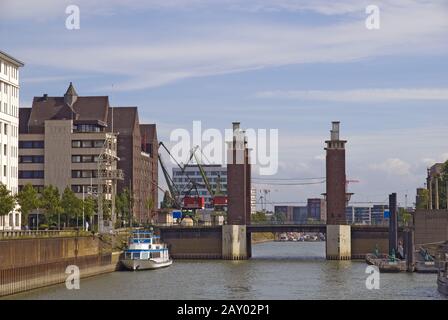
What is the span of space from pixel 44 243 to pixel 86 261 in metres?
20.2

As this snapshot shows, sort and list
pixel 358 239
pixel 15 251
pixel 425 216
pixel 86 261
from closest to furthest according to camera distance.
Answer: pixel 15 251, pixel 86 261, pixel 425 216, pixel 358 239

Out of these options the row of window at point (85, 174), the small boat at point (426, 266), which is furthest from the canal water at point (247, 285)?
the row of window at point (85, 174)

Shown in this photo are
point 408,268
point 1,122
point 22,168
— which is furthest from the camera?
point 22,168

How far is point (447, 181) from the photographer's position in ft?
596

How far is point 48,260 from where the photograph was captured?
10400cm

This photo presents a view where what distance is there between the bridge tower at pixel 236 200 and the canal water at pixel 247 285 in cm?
2901

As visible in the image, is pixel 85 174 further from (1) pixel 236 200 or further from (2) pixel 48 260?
(2) pixel 48 260

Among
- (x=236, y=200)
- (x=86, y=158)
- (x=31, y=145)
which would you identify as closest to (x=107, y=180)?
(x=86, y=158)

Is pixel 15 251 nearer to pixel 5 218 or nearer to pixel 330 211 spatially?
pixel 5 218

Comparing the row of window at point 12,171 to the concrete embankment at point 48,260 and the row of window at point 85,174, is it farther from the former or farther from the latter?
the row of window at point 85,174

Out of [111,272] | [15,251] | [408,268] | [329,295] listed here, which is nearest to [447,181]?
[408,268]

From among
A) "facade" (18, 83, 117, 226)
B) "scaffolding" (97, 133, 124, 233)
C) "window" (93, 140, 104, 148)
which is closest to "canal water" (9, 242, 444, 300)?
"scaffolding" (97, 133, 124, 233)

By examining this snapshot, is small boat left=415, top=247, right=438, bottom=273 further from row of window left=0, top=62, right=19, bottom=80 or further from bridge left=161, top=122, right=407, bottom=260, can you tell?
row of window left=0, top=62, right=19, bottom=80

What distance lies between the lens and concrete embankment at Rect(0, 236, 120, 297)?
88.9 metres
